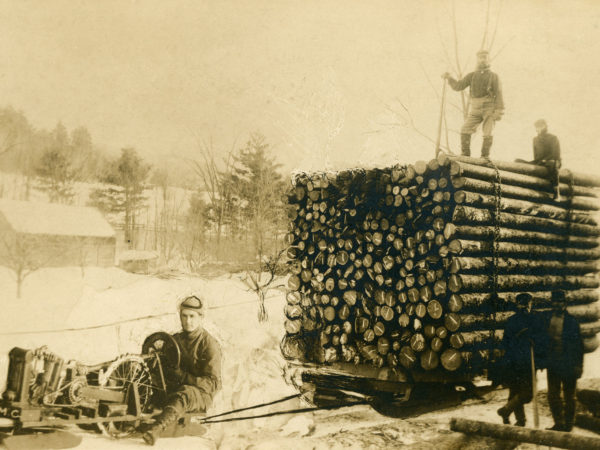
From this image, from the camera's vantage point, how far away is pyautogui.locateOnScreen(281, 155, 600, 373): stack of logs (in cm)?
477

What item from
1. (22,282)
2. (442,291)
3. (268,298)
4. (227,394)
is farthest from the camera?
(268,298)

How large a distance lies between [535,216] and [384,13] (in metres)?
2.68

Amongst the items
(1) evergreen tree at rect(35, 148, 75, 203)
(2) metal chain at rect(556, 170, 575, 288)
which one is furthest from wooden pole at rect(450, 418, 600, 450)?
(1) evergreen tree at rect(35, 148, 75, 203)

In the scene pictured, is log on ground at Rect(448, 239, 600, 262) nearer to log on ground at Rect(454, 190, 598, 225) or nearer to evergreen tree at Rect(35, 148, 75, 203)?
log on ground at Rect(454, 190, 598, 225)

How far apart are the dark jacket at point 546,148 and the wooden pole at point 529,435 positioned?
272 cm

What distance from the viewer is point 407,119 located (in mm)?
6004

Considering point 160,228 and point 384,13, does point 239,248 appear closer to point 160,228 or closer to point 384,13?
point 160,228

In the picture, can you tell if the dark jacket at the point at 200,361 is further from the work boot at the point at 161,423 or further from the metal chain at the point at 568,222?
the metal chain at the point at 568,222

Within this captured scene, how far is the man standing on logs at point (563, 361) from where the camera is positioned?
460cm

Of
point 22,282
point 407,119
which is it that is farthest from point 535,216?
point 22,282

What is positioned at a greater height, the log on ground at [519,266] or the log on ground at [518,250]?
the log on ground at [518,250]

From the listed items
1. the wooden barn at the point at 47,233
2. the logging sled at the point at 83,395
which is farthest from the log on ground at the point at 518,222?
the wooden barn at the point at 47,233

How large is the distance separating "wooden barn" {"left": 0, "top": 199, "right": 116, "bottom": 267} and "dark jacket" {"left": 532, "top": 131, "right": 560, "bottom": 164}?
15.4 ft

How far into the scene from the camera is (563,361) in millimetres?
4602
